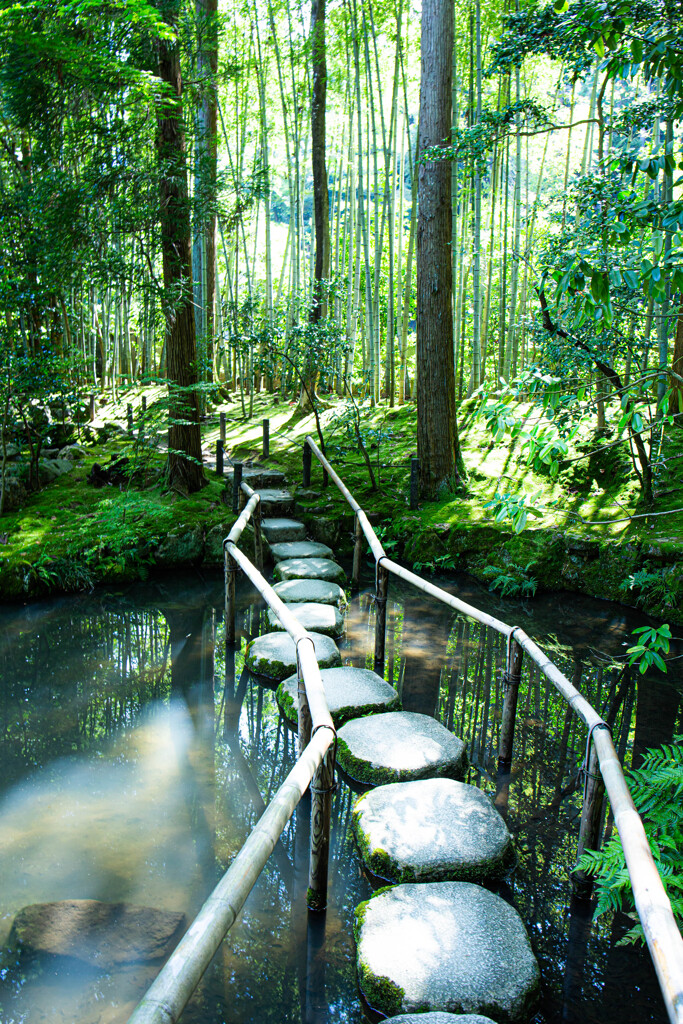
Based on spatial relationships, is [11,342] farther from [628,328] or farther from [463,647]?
[628,328]

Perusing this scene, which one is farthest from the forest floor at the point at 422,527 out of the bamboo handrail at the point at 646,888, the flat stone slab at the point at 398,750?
the bamboo handrail at the point at 646,888

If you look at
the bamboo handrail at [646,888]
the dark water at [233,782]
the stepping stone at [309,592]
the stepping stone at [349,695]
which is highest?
the bamboo handrail at [646,888]

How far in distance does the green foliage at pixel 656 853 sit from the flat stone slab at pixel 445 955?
1.10 ft

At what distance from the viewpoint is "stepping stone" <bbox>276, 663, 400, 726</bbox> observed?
11.1 feet

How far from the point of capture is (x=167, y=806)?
289cm

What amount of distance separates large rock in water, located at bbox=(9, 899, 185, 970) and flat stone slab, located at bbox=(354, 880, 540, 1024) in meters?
0.66

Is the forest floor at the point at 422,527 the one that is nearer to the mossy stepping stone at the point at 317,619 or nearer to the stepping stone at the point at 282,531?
the stepping stone at the point at 282,531

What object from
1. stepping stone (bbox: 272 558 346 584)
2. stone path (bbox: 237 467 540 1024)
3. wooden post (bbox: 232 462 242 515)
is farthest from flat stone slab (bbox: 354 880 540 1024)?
wooden post (bbox: 232 462 242 515)

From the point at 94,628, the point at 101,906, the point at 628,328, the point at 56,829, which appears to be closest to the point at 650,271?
the point at 101,906

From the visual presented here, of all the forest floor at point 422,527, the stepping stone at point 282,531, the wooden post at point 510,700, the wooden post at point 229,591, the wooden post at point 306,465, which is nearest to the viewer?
the wooden post at point 510,700

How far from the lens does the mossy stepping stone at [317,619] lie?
15.1ft

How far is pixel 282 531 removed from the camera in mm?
6758

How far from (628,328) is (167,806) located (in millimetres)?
6654

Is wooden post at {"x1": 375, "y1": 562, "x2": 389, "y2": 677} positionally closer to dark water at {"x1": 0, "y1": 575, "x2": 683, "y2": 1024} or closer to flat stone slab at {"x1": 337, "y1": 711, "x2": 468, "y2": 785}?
dark water at {"x1": 0, "y1": 575, "x2": 683, "y2": 1024}
